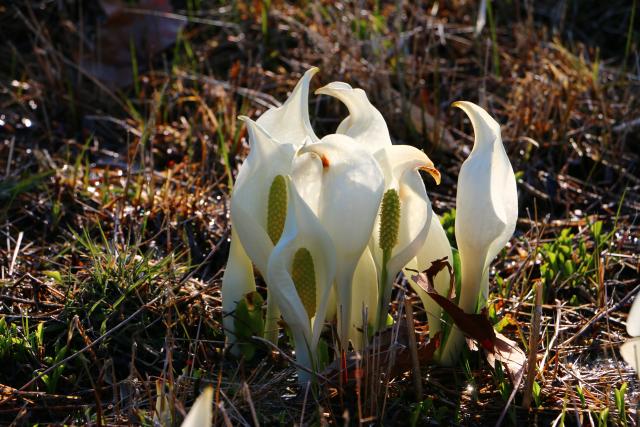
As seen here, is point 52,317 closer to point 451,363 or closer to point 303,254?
point 303,254

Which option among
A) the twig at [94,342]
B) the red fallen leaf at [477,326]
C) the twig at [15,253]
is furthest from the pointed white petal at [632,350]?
the twig at [15,253]

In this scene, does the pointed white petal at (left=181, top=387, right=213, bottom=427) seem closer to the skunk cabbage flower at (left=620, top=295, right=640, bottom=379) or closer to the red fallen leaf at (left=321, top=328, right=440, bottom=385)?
the red fallen leaf at (left=321, top=328, right=440, bottom=385)

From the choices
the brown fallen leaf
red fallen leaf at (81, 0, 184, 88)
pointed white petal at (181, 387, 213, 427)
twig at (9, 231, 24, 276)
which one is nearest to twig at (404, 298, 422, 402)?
the brown fallen leaf

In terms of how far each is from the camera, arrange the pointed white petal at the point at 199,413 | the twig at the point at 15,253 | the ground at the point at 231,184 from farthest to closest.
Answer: the twig at the point at 15,253, the ground at the point at 231,184, the pointed white petal at the point at 199,413

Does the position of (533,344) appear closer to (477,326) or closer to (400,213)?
(477,326)

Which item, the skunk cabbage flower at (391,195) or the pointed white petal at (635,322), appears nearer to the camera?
the pointed white petal at (635,322)

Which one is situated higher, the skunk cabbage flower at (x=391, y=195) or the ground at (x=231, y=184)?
the skunk cabbage flower at (x=391, y=195)

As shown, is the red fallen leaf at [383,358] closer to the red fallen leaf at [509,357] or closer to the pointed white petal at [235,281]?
the red fallen leaf at [509,357]
